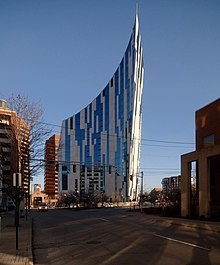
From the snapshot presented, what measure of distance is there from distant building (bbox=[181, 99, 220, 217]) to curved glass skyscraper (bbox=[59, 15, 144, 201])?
104 meters

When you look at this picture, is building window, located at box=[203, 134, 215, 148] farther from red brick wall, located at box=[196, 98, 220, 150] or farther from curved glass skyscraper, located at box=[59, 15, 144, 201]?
curved glass skyscraper, located at box=[59, 15, 144, 201]

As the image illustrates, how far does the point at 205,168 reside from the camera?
29453mm

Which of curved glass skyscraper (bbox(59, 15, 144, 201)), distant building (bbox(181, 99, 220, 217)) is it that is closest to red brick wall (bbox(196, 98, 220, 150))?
distant building (bbox(181, 99, 220, 217))

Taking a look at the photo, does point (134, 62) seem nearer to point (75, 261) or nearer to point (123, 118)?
point (123, 118)

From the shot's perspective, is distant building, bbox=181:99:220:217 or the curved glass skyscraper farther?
the curved glass skyscraper

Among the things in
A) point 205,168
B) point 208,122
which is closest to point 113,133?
point 208,122

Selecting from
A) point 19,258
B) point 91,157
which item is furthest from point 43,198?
point 19,258

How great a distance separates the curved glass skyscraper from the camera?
14525cm

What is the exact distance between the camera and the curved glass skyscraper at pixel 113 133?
145250mm

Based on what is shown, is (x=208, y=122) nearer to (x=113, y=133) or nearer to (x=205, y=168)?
(x=205, y=168)

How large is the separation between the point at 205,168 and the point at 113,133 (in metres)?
123

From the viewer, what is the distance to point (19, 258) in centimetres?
1240

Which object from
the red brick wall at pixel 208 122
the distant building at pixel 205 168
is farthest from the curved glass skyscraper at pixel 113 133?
the distant building at pixel 205 168

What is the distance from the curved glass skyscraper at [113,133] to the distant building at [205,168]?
4101 inches
